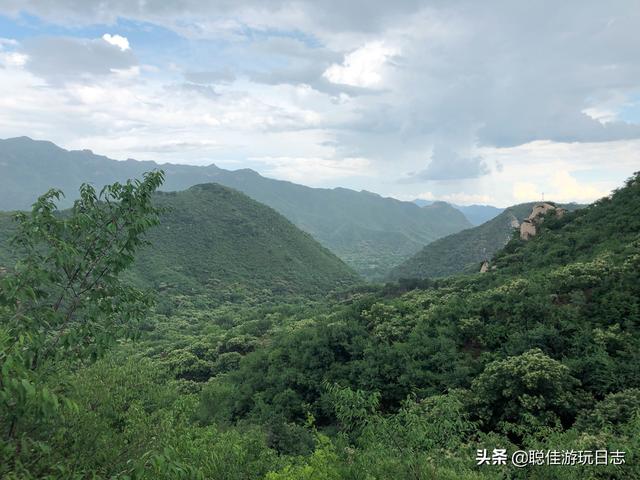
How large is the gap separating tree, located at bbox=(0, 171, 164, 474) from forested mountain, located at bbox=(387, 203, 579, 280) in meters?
103

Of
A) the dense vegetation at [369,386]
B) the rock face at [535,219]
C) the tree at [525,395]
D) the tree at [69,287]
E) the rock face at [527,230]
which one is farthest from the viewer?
the rock face at [535,219]

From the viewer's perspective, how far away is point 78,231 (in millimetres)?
5762

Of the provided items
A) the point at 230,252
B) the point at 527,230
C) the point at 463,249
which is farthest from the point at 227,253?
the point at 527,230

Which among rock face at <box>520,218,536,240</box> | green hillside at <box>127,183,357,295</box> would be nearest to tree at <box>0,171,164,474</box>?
rock face at <box>520,218,536,240</box>

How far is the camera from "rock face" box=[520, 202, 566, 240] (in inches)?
1750

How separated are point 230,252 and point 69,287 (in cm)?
9764

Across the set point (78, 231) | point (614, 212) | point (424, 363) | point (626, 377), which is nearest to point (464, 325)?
Answer: point (424, 363)

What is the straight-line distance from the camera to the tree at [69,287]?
4.73 meters

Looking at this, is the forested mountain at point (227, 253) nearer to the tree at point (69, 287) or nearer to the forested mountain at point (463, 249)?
the forested mountain at point (463, 249)

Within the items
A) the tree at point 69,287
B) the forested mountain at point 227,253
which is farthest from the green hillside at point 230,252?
the tree at point 69,287

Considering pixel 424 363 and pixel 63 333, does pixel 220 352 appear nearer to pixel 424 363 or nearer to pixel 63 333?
pixel 424 363

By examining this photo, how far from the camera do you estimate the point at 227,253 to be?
101 meters

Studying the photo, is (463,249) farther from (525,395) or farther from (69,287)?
(69,287)

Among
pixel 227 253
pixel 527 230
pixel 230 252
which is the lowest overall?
pixel 227 253
